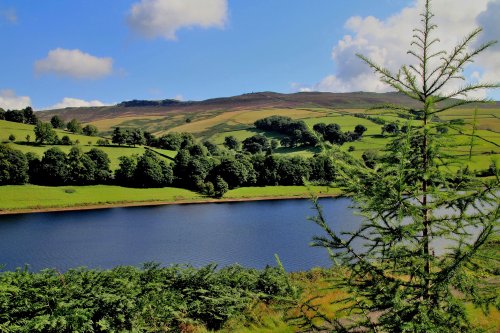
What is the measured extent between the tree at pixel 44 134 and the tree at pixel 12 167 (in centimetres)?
1913

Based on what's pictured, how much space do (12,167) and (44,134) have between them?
25.2 meters

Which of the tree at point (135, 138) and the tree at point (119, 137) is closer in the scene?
the tree at point (119, 137)

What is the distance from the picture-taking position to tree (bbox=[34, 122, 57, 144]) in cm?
11169

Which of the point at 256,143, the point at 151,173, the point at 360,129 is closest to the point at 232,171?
the point at 151,173

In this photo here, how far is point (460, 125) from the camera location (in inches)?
320

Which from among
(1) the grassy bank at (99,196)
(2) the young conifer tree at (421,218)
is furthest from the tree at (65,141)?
(2) the young conifer tree at (421,218)

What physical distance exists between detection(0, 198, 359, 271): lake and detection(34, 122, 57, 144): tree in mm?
41607

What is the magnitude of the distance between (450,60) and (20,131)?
448 feet

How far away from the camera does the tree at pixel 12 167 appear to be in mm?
88500

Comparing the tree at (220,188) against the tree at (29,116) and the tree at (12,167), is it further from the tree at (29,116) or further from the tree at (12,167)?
the tree at (29,116)

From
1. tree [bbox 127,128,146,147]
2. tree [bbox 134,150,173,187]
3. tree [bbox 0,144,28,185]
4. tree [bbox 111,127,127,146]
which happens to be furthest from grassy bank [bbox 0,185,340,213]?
tree [bbox 127,128,146,147]

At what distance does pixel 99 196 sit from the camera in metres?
91.8

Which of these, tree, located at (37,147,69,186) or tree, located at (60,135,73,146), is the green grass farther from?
tree, located at (60,135,73,146)

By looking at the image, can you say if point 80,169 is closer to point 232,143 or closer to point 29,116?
point 29,116
